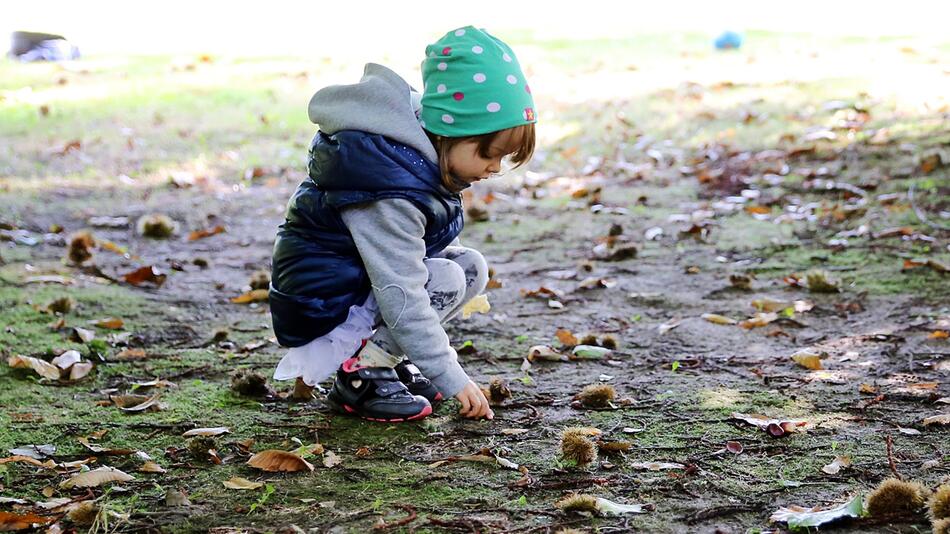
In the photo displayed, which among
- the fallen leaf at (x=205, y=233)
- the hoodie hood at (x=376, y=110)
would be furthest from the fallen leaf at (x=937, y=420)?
the fallen leaf at (x=205, y=233)

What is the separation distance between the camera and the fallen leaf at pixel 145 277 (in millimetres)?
4328

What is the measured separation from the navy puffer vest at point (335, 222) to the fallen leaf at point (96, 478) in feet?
2.06

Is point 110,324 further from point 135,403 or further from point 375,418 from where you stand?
point 375,418

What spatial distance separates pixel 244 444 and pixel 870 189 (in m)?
4.21

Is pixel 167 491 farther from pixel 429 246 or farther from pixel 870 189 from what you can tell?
pixel 870 189

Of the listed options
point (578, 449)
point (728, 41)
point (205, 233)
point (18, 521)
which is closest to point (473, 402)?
point (578, 449)

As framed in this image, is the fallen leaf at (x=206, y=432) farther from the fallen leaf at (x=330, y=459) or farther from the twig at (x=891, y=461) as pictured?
the twig at (x=891, y=461)

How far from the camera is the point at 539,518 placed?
6.58ft

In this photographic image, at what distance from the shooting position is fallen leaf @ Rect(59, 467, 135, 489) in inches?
87.0

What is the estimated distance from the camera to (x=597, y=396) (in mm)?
2734

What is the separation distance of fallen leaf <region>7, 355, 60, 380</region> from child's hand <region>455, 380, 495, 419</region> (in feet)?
4.34

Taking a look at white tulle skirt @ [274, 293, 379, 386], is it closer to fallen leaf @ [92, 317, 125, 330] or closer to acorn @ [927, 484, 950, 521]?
fallen leaf @ [92, 317, 125, 330]

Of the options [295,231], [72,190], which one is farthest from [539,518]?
[72,190]

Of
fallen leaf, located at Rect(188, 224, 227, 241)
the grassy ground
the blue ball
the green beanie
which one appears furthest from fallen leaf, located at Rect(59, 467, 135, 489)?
the blue ball
